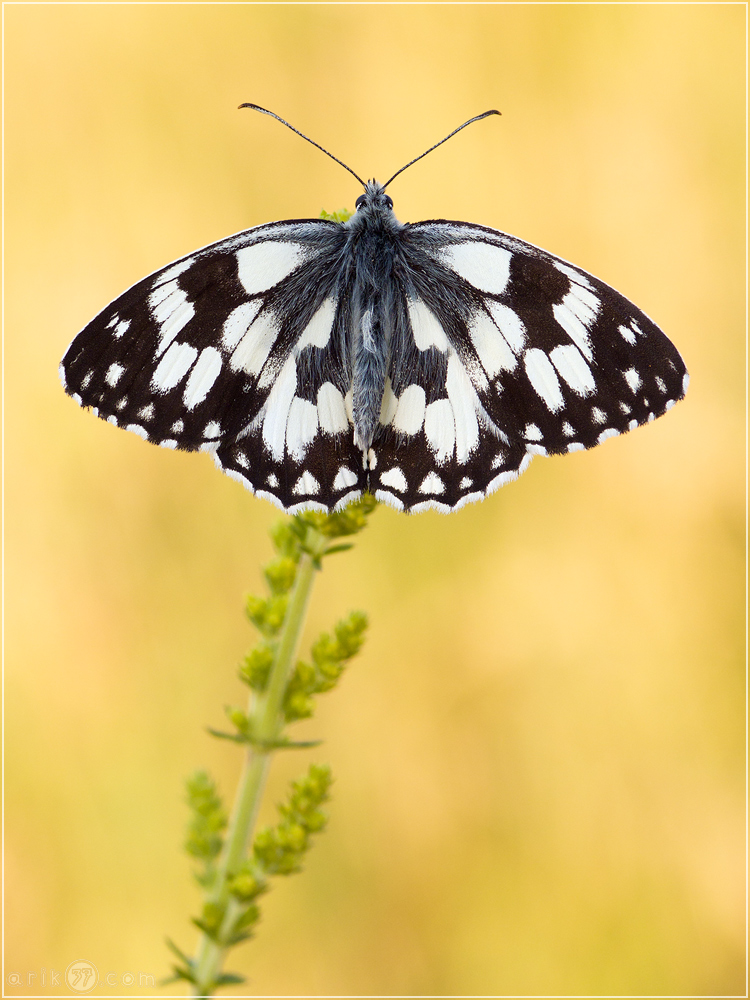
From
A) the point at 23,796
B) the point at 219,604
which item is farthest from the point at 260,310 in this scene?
the point at 23,796

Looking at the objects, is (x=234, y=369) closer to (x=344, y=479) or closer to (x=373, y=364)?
(x=373, y=364)

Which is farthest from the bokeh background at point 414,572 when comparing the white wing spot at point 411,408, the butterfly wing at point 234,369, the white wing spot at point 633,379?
the white wing spot at point 633,379

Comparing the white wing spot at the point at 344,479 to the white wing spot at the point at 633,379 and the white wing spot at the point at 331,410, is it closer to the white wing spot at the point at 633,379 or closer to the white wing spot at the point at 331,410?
the white wing spot at the point at 331,410

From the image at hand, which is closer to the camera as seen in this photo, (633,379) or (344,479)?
(344,479)

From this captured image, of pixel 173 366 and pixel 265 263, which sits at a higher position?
pixel 265 263

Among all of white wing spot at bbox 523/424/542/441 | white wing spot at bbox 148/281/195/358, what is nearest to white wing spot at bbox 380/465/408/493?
white wing spot at bbox 523/424/542/441

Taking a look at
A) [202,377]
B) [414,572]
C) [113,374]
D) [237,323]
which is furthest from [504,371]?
[414,572]
